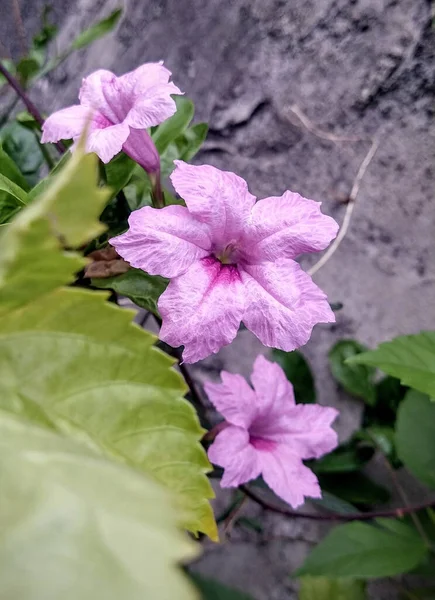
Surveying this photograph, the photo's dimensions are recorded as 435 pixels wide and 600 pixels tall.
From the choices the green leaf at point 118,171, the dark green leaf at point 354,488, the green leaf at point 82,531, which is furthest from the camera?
the dark green leaf at point 354,488

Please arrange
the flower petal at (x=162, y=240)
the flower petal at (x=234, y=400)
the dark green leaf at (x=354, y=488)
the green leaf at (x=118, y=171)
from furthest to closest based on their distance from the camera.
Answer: the dark green leaf at (x=354, y=488)
the flower petal at (x=234, y=400)
the green leaf at (x=118, y=171)
the flower petal at (x=162, y=240)

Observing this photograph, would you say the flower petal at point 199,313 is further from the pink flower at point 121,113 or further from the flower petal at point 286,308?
the pink flower at point 121,113

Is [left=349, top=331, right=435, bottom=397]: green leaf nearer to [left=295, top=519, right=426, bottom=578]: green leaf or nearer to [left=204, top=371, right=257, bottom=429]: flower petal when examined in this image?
[left=204, top=371, right=257, bottom=429]: flower petal

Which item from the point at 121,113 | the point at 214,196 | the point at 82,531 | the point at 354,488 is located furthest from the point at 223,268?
the point at 354,488

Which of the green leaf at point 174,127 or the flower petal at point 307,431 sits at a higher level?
the green leaf at point 174,127

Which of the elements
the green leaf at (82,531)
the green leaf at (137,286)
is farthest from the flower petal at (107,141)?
the green leaf at (82,531)

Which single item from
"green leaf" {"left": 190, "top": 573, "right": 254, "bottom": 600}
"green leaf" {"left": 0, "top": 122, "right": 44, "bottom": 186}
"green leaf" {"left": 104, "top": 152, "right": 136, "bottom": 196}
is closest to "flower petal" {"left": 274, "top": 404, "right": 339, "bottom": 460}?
"green leaf" {"left": 190, "top": 573, "right": 254, "bottom": 600}

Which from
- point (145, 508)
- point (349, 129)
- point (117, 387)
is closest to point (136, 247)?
point (117, 387)
